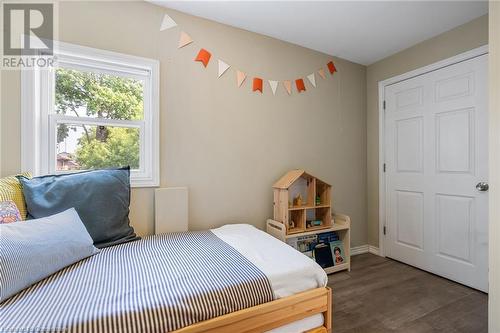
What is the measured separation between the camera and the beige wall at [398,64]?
2105mm

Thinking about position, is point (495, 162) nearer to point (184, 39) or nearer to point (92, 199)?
point (184, 39)

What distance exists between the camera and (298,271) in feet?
4.18

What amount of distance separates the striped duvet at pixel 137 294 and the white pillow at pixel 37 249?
42 millimetres

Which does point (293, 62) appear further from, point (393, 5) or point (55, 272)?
point (55, 272)

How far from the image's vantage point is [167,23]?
2.00m

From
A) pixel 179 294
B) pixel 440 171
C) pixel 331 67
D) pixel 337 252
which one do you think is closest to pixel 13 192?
pixel 179 294

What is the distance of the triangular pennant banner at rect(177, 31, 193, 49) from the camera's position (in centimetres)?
204

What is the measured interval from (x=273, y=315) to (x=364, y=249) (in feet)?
7.52

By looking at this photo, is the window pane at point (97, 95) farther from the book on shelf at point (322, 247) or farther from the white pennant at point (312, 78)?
the book on shelf at point (322, 247)

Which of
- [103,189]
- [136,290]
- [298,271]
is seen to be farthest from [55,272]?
[298,271]

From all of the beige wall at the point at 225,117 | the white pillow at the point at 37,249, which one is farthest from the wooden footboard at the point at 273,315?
the beige wall at the point at 225,117

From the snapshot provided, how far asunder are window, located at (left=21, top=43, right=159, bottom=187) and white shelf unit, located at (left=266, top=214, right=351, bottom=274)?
3.71 feet

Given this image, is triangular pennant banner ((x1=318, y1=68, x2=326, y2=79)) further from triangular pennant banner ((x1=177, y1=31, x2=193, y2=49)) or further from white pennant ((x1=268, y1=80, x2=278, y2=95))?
triangular pennant banner ((x1=177, y1=31, x2=193, y2=49))

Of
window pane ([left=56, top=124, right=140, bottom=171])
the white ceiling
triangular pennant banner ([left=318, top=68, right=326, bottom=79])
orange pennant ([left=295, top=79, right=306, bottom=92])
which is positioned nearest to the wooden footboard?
window pane ([left=56, top=124, right=140, bottom=171])
